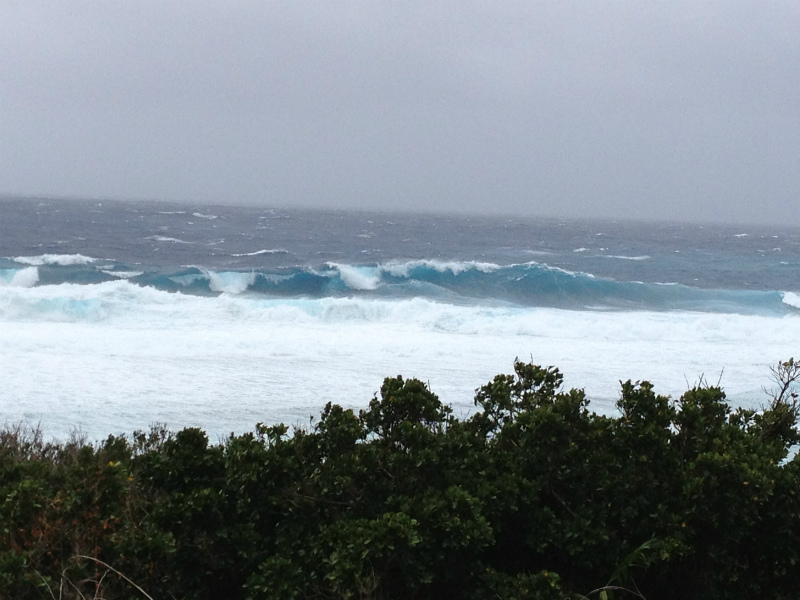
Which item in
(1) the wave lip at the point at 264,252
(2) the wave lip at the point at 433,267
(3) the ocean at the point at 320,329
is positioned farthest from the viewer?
(1) the wave lip at the point at 264,252

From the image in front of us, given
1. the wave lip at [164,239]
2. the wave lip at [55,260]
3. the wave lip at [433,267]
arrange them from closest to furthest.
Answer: the wave lip at [55,260], the wave lip at [433,267], the wave lip at [164,239]

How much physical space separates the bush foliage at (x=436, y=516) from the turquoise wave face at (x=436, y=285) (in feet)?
88.9

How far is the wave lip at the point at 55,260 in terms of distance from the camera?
1460 inches

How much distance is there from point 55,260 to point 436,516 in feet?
126

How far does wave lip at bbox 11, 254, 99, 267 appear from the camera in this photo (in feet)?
122

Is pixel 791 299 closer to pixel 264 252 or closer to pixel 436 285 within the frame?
pixel 436 285

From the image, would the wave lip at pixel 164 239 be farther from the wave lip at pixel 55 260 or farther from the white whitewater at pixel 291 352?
the white whitewater at pixel 291 352

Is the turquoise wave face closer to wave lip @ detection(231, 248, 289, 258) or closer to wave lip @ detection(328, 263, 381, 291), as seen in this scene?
wave lip @ detection(328, 263, 381, 291)

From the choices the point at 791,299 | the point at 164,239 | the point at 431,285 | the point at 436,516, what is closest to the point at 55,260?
the point at 164,239

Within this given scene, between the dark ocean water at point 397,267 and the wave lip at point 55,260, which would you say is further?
the wave lip at point 55,260

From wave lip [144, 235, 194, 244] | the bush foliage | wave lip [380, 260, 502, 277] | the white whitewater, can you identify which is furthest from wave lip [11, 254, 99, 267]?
the bush foliage

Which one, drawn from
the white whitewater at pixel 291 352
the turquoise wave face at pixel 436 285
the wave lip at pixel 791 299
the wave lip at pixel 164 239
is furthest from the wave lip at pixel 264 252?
the wave lip at pixel 791 299

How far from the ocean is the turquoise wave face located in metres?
0.14

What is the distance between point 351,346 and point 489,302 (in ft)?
46.6
